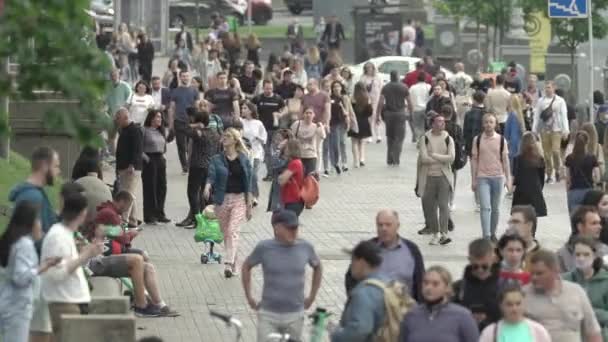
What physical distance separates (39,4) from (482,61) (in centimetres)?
4345

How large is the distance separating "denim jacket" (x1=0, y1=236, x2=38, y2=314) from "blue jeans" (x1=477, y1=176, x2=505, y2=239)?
10.2 meters

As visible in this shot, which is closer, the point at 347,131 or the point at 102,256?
the point at 102,256

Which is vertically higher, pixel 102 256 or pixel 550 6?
pixel 550 6

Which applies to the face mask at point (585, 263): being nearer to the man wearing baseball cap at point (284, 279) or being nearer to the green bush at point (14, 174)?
the man wearing baseball cap at point (284, 279)

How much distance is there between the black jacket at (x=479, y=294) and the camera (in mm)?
12609

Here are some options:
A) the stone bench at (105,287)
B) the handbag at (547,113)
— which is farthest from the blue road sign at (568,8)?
the stone bench at (105,287)

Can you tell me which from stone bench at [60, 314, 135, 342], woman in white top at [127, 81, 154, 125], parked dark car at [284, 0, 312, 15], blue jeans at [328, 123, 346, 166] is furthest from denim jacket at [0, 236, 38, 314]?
parked dark car at [284, 0, 312, 15]

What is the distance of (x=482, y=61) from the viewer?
171ft

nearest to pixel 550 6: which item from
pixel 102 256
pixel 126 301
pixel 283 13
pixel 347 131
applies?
pixel 347 131

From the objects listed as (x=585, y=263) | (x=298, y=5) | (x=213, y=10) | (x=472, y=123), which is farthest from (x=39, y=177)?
(x=298, y=5)

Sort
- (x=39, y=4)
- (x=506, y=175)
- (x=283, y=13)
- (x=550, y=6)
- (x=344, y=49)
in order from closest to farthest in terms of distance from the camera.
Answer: (x=39, y=4) → (x=506, y=175) → (x=550, y=6) → (x=344, y=49) → (x=283, y=13)

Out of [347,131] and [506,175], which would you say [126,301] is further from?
[347,131]

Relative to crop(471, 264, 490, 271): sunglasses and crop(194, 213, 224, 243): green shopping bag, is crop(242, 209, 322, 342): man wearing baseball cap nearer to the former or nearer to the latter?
crop(471, 264, 490, 271): sunglasses

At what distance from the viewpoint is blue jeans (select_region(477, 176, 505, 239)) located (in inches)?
882
